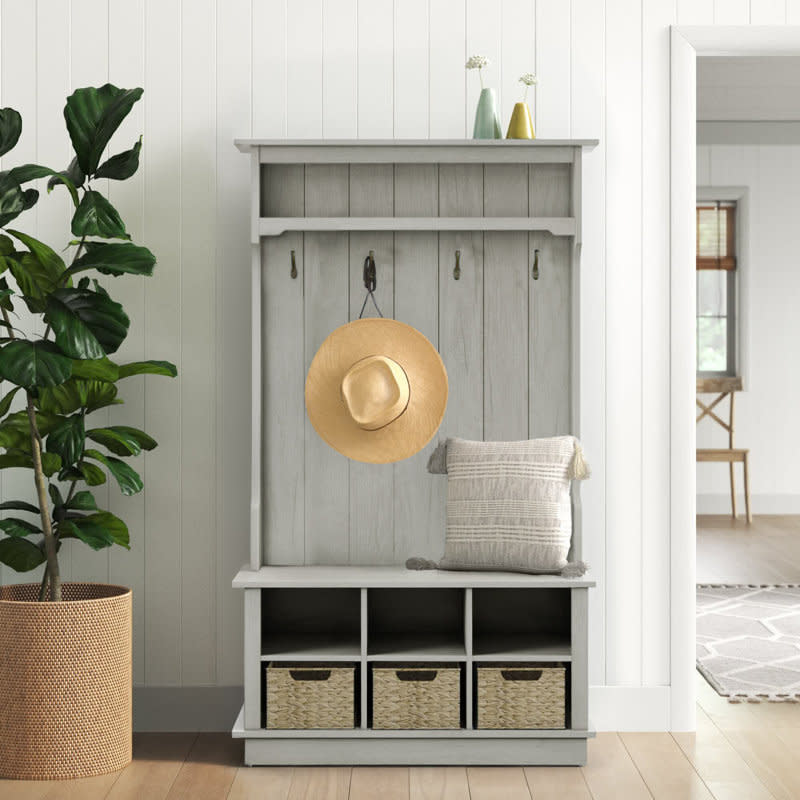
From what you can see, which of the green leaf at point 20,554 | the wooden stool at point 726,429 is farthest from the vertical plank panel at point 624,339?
the wooden stool at point 726,429

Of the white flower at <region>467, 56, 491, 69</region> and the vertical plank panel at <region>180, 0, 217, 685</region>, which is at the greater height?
the white flower at <region>467, 56, 491, 69</region>

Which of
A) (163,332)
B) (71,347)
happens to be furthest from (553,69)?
(71,347)

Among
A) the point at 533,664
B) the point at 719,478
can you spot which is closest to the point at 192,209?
the point at 533,664

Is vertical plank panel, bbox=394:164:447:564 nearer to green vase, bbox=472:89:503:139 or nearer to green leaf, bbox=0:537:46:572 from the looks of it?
green vase, bbox=472:89:503:139

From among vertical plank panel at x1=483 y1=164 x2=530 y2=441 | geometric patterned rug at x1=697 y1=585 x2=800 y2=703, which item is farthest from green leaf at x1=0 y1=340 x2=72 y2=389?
geometric patterned rug at x1=697 y1=585 x2=800 y2=703

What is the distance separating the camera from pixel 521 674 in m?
3.05

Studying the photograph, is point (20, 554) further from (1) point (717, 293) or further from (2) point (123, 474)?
(1) point (717, 293)

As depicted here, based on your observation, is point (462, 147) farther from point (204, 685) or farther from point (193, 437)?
point (204, 685)

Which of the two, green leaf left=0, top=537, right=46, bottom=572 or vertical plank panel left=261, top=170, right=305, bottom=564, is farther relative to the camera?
vertical plank panel left=261, top=170, right=305, bottom=564

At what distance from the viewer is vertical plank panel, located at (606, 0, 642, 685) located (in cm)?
343

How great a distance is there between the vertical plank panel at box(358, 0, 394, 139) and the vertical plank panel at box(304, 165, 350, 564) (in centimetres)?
21

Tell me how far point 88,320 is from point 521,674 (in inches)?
62.6

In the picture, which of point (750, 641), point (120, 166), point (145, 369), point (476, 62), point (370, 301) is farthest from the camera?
point (750, 641)

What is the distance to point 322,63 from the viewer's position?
3.40 meters
